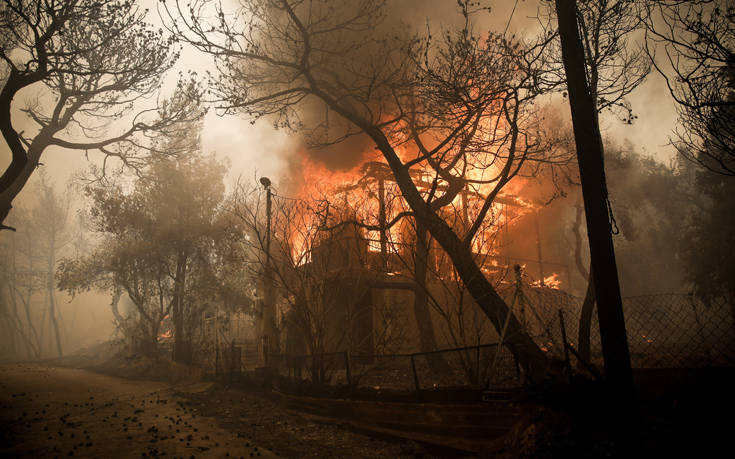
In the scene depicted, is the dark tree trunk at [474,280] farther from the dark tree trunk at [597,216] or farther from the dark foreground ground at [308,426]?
the dark tree trunk at [597,216]

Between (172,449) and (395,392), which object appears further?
(395,392)

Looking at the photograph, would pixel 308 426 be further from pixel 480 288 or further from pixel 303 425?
pixel 480 288

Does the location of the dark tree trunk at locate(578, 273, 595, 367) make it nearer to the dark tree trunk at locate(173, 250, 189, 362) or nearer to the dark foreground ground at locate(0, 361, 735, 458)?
the dark foreground ground at locate(0, 361, 735, 458)

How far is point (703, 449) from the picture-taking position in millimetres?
3947

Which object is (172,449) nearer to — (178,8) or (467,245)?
(467,245)

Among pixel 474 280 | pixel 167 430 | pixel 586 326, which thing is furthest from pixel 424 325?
pixel 167 430

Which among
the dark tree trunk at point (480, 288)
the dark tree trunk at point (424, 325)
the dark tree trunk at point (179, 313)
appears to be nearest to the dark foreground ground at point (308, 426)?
the dark tree trunk at point (480, 288)

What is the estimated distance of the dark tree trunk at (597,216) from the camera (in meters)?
4.28

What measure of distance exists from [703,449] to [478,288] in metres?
4.12

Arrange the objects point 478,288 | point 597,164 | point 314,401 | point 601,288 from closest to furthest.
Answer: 1. point 601,288
2. point 597,164
3. point 478,288
4. point 314,401

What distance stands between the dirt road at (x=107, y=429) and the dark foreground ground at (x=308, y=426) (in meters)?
0.02

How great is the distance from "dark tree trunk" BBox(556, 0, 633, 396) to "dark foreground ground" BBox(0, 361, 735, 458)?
0.47 metres

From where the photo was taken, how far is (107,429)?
8.65 meters

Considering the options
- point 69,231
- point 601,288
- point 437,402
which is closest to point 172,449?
point 437,402
